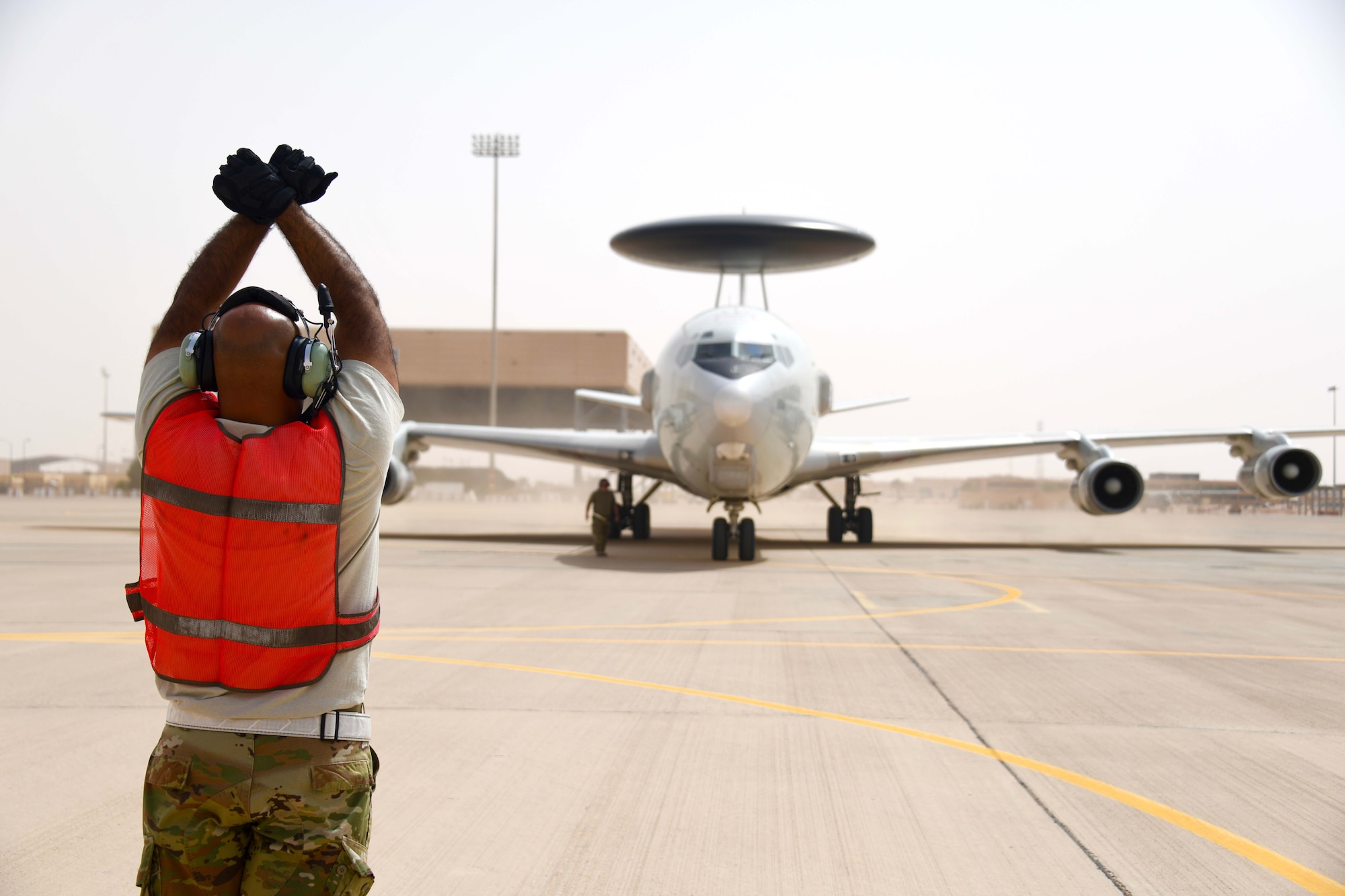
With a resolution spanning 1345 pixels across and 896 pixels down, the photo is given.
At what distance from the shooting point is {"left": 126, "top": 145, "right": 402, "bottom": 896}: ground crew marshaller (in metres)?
1.98

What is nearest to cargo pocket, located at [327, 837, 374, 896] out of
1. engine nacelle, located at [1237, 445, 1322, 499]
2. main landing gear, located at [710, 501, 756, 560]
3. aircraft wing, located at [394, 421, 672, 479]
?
main landing gear, located at [710, 501, 756, 560]

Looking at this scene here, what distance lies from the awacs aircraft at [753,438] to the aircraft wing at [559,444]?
36 millimetres

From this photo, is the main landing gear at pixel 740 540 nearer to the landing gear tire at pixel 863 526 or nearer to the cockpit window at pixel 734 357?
the cockpit window at pixel 734 357

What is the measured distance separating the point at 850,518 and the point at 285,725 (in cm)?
2019

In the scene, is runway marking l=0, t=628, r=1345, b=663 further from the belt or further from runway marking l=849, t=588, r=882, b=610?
the belt

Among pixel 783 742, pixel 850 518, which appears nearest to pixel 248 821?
pixel 783 742

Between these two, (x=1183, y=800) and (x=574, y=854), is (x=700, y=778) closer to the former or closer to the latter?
(x=574, y=854)

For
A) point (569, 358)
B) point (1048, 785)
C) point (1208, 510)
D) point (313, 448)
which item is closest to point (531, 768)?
point (1048, 785)

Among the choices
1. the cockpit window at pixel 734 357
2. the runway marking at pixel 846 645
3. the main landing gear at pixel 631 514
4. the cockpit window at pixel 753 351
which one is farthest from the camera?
the main landing gear at pixel 631 514

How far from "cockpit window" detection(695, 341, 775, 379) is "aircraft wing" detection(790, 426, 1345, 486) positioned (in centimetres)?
500

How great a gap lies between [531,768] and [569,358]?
58.0 m

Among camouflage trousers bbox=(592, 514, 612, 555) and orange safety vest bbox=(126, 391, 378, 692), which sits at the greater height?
orange safety vest bbox=(126, 391, 378, 692)

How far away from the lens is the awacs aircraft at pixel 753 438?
14.8 meters

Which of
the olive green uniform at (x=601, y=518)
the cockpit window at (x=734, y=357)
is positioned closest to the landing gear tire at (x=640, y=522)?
the olive green uniform at (x=601, y=518)
